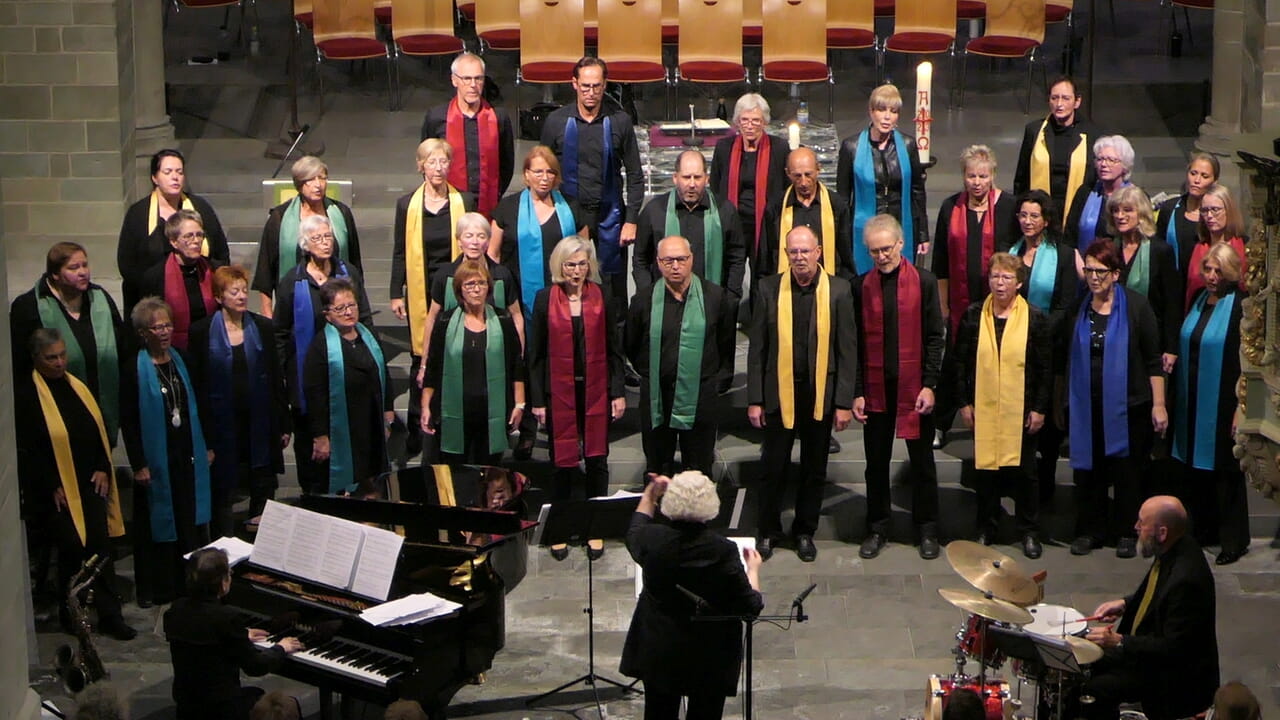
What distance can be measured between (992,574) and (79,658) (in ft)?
10.9

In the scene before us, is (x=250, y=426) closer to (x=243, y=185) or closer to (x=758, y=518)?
(x=758, y=518)

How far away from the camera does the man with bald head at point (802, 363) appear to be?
30.0 feet

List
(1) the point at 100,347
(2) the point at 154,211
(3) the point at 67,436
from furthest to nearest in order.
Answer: (2) the point at 154,211 → (1) the point at 100,347 → (3) the point at 67,436

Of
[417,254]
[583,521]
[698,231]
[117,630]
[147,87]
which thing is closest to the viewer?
[583,521]

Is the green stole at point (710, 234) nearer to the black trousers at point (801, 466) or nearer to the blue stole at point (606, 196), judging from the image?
the blue stole at point (606, 196)

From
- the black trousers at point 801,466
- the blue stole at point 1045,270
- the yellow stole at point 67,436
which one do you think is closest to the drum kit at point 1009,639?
the black trousers at point 801,466

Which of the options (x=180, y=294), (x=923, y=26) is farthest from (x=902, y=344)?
(x=923, y=26)

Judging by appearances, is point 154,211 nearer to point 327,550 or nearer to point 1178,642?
point 327,550

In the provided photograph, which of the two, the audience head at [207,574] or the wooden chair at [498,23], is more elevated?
the wooden chair at [498,23]

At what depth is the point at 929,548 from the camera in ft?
31.1

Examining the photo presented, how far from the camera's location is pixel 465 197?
9.93 metres

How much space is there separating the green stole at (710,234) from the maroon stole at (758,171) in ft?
1.34

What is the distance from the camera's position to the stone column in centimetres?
1291

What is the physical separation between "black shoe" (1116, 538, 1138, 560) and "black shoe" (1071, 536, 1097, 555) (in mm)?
127
